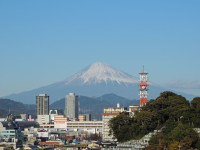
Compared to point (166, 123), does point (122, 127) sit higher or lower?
higher

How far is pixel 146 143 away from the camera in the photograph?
11894 centimetres

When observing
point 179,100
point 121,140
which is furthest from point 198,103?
point 121,140

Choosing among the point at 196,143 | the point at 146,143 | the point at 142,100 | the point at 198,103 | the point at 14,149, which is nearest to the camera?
the point at 196,143

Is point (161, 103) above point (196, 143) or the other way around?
above

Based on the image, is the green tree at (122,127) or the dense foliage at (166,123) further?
the green tree at (122,127)

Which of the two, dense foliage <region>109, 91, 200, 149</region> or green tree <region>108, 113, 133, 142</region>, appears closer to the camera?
dense foliage <region>109, 91, 200, 149</region>

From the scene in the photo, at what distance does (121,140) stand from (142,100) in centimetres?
6104

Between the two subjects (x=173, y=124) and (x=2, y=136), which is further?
(x=2, y=136)

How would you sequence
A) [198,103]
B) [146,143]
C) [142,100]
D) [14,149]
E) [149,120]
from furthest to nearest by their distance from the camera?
[142,100], [14,149], [198,103], [149,120], [146,143]

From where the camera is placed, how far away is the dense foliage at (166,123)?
10912cm

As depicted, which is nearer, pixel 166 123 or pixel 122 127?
pixel 166 123

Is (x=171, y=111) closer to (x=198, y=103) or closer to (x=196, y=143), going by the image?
(x=198, y=103)

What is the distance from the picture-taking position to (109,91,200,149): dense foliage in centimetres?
10912

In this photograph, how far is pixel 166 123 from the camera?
124 meters
